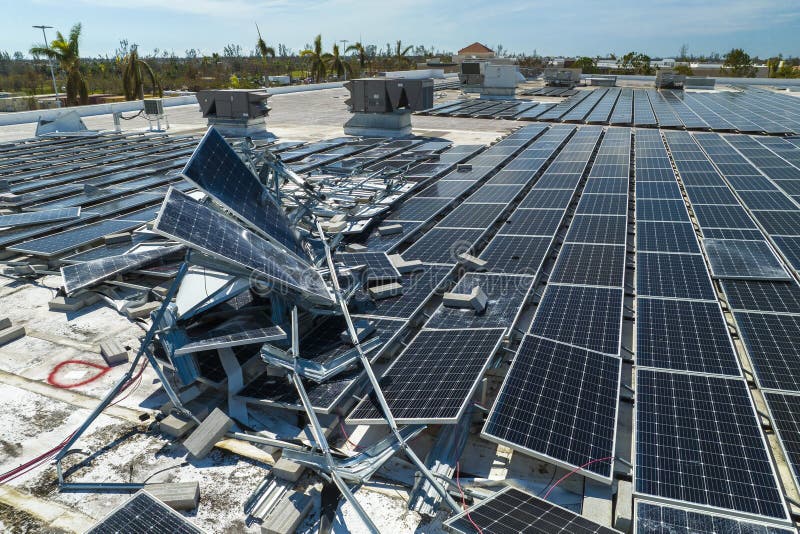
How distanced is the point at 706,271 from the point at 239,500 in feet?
52.7

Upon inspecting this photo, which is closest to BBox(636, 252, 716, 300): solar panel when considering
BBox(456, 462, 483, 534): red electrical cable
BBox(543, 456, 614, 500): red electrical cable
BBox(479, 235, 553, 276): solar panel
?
BBox(479, 235, 553, 276): solar panel

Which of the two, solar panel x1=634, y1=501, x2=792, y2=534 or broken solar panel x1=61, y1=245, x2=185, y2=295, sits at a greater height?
broken solar panel x1=61, y1=245, x2=185, y2=295

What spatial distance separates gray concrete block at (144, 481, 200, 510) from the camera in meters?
9.82

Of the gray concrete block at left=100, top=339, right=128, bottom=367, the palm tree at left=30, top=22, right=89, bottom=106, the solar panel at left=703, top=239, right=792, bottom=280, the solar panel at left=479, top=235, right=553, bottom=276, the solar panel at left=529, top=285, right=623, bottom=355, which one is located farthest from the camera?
the palm tree at left=30, top=22, right=89, bottom=106

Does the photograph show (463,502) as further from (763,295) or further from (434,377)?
(763,295)

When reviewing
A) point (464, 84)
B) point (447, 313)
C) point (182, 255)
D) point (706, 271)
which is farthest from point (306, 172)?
point (464, 84)

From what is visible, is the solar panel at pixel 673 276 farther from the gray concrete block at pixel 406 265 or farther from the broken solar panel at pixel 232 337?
the broken solar panel at pixel 232 337

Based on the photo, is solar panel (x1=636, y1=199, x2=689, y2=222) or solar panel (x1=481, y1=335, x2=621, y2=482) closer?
solar panel (x1=481, y1=335, x2=621, y2=482)

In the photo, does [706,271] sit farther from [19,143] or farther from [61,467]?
[19,143]

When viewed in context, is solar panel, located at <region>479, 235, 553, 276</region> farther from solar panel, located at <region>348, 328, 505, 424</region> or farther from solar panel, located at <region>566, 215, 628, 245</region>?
solar panel, located at <region>348, 328, 505, 424</region>

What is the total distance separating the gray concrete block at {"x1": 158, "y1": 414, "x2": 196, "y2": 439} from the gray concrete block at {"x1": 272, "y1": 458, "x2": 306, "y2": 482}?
2.75m

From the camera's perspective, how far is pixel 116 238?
22266 mm

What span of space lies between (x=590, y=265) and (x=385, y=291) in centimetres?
756

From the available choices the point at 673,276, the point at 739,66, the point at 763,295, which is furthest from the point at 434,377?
the point at 739,66
